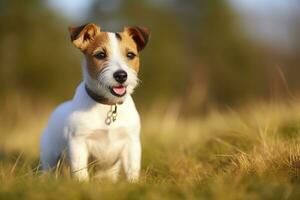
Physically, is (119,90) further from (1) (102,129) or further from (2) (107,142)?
(2) (107,142)

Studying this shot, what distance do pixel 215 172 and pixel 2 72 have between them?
22.0 m

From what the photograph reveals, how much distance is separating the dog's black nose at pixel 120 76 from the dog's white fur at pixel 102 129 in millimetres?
38

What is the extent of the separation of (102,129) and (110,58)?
2.21 ft

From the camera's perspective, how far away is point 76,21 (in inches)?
1113

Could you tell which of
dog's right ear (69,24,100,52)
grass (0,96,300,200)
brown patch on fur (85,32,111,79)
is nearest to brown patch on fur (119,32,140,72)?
brown patch on fur (85,32,111,79)

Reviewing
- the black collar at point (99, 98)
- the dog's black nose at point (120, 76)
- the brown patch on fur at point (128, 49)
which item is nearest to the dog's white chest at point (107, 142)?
the black collar at point (99, 98)

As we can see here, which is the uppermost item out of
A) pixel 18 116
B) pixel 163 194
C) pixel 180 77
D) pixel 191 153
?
pixel 163 194

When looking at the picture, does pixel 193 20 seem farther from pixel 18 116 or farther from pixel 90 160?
pixel 90 160

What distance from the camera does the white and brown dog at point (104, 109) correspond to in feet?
18.8

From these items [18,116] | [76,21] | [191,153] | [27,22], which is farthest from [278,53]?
[191,153]

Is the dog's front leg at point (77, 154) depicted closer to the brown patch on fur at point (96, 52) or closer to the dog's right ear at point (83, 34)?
the brown patch on fur at point (96, 52)

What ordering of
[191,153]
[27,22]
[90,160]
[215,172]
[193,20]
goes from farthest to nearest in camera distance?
[193,20] < [27,22] < [191,153] < [90,160] < [215,172]

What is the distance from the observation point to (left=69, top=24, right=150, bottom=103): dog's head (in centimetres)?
564

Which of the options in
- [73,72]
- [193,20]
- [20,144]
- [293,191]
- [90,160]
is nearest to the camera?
[293,191]
